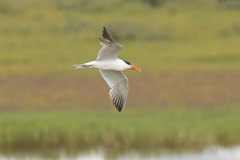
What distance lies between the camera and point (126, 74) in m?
20.1

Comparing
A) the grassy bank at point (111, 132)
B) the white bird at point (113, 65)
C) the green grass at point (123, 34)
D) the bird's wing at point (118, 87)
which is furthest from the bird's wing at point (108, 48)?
the green grass at point (123, 34)

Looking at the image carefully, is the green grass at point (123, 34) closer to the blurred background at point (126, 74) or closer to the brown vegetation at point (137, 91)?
the blurred background at point (126, 74)

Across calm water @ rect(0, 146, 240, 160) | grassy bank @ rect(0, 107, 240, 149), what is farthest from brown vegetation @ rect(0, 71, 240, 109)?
calm water @ rect(0, 146, 240, 160)

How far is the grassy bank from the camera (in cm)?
1144

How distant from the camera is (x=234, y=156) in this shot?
11.5 metres

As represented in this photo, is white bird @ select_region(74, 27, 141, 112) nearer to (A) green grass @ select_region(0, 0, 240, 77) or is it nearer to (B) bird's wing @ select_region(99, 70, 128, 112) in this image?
(B) bird's wing @ select_region(99, 70, 128, 112)

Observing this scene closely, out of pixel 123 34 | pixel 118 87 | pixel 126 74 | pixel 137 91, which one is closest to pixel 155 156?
pixel 118 87

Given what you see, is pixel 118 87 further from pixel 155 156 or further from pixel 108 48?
pixel 155 156

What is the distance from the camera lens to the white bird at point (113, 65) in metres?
7.27

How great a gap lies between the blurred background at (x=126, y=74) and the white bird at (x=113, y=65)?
120 inches

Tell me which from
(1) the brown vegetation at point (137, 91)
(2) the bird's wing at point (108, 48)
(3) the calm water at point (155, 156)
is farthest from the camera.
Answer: (1) the brown vegetation at point (137, 91)

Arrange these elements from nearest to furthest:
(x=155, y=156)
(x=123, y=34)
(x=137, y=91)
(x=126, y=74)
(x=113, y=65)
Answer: (x=113, y=65) → (x=155, y=156) → (x=137, y=91) → (x=126, y=74) → (x=123, y=34)

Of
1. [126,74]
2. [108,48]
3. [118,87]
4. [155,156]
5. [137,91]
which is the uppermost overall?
[126,74]

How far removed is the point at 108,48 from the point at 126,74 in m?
12.7
